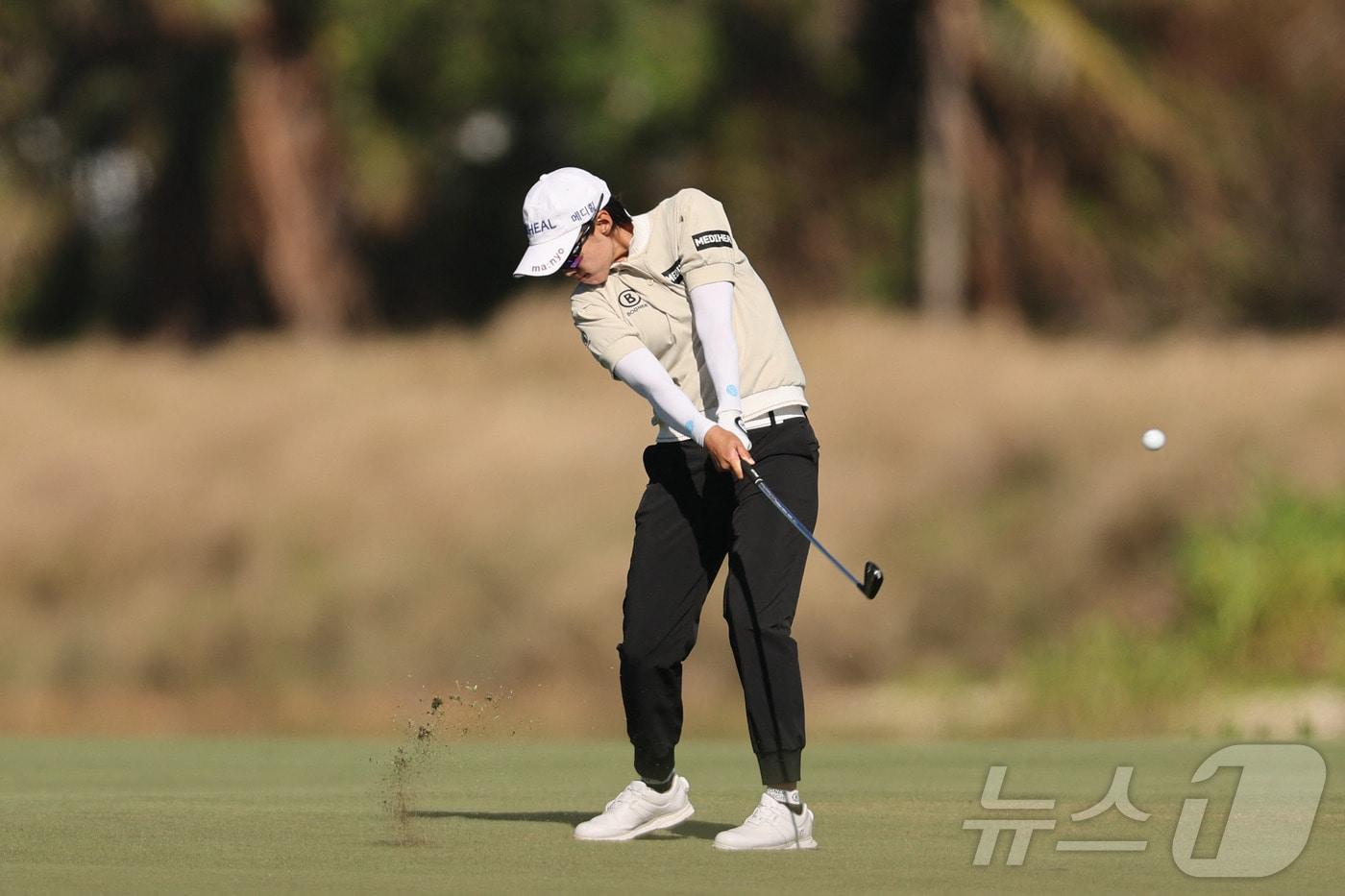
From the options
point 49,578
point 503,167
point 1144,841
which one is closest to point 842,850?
point 1144,841

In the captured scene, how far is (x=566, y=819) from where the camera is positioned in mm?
8867

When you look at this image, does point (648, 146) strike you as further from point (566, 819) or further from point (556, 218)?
point (556, 218)

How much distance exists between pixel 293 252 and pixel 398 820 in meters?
18.8

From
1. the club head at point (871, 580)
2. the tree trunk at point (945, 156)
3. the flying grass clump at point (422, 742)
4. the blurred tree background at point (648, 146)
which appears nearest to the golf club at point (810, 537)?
the club head at point (871, 580)

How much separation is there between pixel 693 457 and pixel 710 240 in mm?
684

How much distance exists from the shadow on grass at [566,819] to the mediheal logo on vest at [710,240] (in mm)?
1903

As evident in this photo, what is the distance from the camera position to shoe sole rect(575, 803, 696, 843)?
8078mm

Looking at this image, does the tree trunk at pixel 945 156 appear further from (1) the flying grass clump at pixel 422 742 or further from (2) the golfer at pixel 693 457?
(2) the golfer at pixel 693 457

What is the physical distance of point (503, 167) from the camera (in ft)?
98.3

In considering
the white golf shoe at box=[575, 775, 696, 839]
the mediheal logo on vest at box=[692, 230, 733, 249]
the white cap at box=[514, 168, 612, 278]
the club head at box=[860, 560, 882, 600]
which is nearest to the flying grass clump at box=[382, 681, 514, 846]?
the white golf shoe at box=[575, 775, 696, 839]

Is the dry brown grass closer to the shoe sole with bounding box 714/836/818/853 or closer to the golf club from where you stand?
the shoe sole with bounding box 714/836/818/853

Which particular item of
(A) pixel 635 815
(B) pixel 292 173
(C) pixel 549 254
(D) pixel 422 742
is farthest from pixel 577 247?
(B) pixel 292 173

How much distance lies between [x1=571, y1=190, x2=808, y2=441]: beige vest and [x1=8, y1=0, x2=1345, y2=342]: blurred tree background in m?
18.8

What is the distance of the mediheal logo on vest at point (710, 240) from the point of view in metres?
7.76
